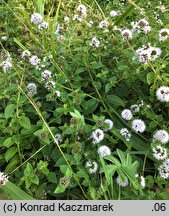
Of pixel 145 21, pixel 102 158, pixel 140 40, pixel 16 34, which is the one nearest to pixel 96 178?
pixel 102 158

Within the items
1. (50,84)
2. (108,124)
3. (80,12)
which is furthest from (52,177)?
(80,12)

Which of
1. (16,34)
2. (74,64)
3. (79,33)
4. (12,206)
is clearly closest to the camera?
(12,206)

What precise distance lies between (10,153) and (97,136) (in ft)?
1.24

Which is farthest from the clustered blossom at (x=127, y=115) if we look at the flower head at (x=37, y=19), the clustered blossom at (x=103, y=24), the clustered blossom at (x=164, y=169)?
the flower head at (x=37, y=19)

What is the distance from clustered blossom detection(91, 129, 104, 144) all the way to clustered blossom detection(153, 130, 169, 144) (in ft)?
0.70

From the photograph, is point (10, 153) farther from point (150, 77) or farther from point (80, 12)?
point (80, 12)

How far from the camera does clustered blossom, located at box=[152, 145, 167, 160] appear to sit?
1636 millimetres

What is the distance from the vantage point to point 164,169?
1632 millimetres

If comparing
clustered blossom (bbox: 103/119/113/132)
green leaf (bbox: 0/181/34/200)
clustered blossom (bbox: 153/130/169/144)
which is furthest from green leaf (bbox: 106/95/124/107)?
green leaf (bbox: 0/181/34/200)

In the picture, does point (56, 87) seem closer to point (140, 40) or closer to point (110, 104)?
point (110, 104)

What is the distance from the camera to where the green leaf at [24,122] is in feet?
5.68

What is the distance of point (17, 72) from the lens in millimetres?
1883

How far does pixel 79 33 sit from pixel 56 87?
86cm

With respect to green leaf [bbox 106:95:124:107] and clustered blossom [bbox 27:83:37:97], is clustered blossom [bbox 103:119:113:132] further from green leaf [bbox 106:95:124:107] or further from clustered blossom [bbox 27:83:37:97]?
clustered blossom [bbox 27:83:37:97]
